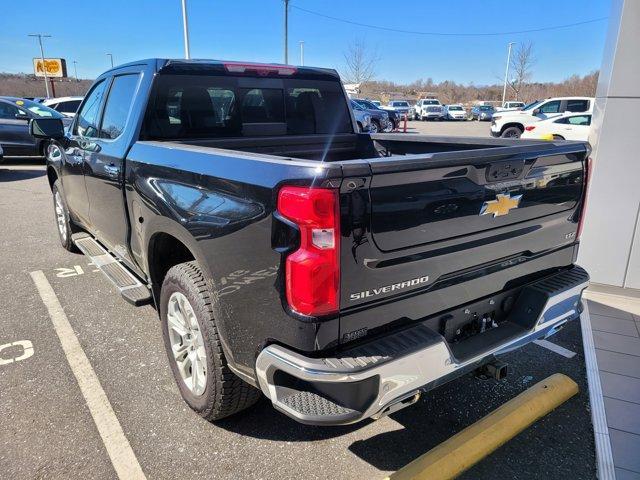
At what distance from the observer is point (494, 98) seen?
77.2 metres

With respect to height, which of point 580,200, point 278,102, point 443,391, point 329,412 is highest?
point 278,102

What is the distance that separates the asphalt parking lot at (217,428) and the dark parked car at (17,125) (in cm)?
1100

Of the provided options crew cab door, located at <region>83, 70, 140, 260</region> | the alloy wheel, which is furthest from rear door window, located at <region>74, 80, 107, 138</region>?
the alloy wheel

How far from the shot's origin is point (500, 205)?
7.80 feet

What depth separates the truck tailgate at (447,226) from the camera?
1.93 m

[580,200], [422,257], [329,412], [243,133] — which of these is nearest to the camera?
[329,412]

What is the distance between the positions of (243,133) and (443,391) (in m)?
2.35

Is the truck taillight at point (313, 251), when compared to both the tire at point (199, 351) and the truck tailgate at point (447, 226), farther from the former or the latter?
the tire at point (199, 351)

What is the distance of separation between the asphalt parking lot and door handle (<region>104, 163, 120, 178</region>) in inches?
50.0

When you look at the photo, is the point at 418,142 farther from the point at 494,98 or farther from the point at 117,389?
the point at 494,98

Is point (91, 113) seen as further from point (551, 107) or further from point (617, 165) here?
point (551, 107)

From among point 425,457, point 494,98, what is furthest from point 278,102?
point 494,98

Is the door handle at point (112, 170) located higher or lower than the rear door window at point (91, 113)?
lower

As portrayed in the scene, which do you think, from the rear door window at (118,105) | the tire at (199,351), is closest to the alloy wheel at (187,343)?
the tire at (199,351)
